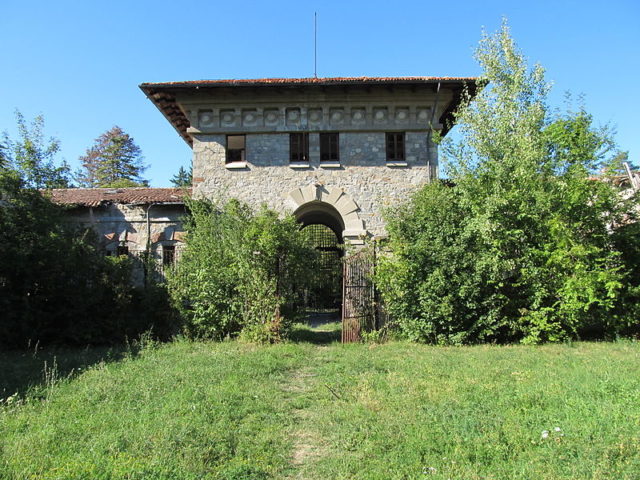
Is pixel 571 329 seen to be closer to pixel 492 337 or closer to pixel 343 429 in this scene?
pixel 492 337

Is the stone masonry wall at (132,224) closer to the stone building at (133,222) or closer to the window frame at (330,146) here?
the stone building at (133,222)

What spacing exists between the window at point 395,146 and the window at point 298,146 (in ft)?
8.52

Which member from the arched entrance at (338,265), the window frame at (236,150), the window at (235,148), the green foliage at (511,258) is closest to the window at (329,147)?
the arched entrance at (338,265)

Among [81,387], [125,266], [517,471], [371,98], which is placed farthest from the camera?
[371,98]

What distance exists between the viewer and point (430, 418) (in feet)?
15.3

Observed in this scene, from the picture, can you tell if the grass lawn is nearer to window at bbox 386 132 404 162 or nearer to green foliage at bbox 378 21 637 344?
green foliage at bbox 378 21 637 344

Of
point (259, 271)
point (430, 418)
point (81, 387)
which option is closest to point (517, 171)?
point (259, 271)

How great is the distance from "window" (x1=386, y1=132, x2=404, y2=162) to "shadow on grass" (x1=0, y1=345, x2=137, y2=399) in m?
9.11

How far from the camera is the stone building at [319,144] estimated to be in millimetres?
13039

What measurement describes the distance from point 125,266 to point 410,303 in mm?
7141

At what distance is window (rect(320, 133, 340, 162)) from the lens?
13.4 m

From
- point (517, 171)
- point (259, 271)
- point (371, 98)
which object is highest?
point (371, 98)

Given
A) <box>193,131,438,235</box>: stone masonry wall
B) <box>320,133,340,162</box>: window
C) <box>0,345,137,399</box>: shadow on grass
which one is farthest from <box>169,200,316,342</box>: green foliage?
<box>320,133,340,162</box>: window

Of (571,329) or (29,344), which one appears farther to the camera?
(571,329)
